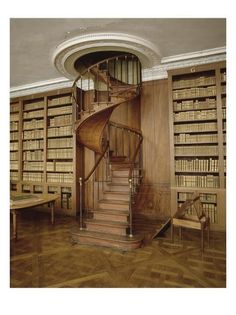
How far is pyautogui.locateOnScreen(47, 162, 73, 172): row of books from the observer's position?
4.95 meters

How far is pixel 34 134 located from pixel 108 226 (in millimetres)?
3327

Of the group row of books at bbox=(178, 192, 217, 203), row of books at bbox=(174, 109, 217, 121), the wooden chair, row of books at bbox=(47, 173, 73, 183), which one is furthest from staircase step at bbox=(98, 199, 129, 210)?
row of books at bbox=(174, 109, 217, 121)

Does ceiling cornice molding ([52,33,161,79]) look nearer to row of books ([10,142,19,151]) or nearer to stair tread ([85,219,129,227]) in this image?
row of books ([10,142,19,151])

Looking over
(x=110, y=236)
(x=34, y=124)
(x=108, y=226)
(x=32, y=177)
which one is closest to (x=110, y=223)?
(x=108, y=226)

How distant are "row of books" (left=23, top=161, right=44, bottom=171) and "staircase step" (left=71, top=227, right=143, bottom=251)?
251 centimetres

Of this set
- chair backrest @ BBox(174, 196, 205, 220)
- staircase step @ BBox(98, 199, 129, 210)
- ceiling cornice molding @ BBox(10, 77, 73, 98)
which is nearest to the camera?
chair backrest @ BBox(174, 196, 205, 220)

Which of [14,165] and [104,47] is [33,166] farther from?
[104,47]

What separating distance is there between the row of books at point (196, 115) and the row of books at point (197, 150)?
20.1 inches

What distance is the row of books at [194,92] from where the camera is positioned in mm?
3775

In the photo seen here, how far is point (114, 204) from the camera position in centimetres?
340

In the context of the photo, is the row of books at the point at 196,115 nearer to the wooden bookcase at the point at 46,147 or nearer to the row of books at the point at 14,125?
the wooden bookcase at the point at 46,147
